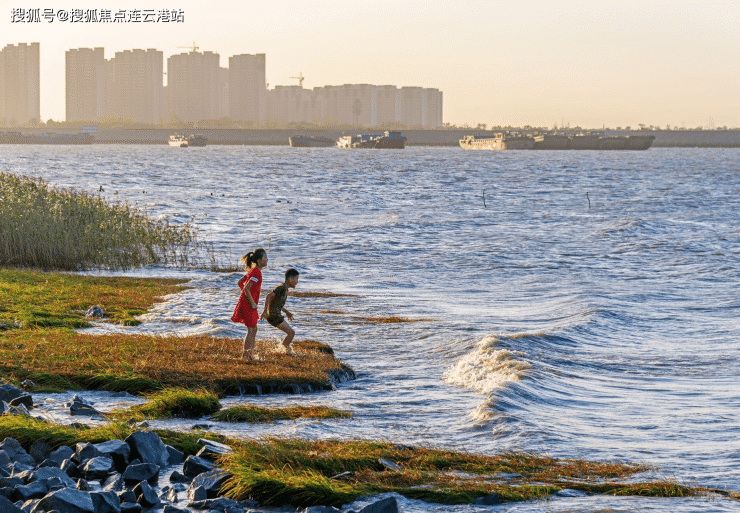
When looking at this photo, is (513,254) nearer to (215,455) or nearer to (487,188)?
(215,455)

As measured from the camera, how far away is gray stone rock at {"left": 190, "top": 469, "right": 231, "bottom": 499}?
7191mm

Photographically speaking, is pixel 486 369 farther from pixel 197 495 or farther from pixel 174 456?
pixel 197 495

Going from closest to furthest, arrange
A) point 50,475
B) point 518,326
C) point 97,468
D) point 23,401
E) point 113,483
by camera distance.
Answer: point 50,475 < point 113,483 < point 97,468 < point 23,401 < point 518,326

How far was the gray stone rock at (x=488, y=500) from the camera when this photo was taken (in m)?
7.53

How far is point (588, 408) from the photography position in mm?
11328

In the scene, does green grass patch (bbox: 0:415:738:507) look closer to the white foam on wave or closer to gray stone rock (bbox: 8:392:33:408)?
gray stone rock (bbox: 8:392:33:408)

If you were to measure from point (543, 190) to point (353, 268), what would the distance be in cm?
4838

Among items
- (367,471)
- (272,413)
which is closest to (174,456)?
(367,471)

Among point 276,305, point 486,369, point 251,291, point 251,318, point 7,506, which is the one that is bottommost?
point 486,369

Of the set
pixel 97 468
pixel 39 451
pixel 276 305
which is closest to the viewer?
pixel 97 468

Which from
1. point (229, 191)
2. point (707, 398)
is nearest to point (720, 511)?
point (707, 398)

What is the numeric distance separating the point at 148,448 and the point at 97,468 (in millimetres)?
592

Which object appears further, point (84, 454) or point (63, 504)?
point (84, 454)

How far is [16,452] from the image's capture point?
305 inches
